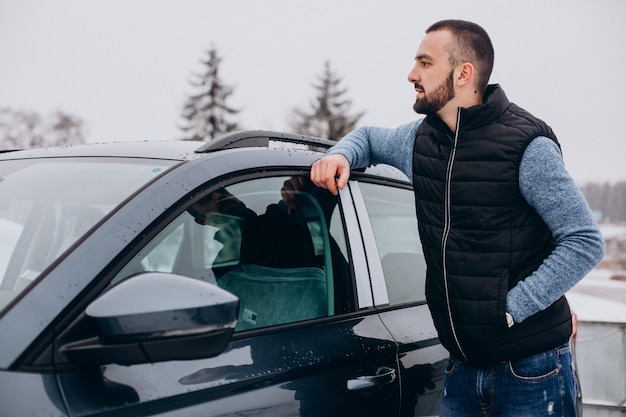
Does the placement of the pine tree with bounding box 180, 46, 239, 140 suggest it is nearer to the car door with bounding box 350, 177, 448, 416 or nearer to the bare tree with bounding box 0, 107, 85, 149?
the bare tree with bounding box 0, 107, 85, 149

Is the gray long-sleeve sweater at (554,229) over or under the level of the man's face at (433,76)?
under

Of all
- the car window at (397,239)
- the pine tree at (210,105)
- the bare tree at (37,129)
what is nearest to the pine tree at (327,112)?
the pine tree at (210,105)

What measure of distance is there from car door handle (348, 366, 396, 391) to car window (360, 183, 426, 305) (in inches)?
12.2

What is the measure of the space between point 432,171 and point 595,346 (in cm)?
258

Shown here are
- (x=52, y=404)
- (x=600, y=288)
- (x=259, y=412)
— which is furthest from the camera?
(x=600, y=288)

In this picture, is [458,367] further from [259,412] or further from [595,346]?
[595,346]

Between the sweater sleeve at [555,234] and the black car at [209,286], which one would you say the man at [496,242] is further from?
the black car at [209,286]

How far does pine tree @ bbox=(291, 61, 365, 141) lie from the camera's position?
49.8 metres

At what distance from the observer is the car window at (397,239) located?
7.82ft

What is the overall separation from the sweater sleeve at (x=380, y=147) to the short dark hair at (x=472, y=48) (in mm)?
327

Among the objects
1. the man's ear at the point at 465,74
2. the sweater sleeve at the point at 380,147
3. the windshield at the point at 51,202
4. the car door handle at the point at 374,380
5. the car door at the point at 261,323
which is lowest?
the car door handle at the point at 374,380

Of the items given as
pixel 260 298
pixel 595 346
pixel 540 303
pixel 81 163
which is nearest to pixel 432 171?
pixel 540 303

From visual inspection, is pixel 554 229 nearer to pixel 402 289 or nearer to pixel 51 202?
pixel 402 289

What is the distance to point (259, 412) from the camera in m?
1.63
